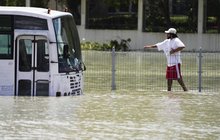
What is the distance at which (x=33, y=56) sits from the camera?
57.9ft

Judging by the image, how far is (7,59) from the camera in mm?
17703

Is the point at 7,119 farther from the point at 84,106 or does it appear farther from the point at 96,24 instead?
the point at 96,24

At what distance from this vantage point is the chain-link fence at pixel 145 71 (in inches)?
836

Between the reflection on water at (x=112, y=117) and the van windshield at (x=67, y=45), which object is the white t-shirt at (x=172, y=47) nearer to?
the reflection on water at (x=112, y=117)

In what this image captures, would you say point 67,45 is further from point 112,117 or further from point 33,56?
point 112,117

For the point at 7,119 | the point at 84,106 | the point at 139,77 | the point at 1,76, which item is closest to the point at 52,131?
the point at 7,119

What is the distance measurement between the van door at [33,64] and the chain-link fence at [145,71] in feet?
11.3

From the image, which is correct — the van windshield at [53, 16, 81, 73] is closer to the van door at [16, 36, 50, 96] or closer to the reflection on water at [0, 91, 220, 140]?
the van door at [16, 36, 50, 96]

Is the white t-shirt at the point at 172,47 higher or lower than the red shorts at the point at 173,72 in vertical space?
higher

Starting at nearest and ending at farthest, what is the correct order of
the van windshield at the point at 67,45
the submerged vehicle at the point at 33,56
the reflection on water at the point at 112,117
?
1. the reflection on water at the point at 112,117
2. the submerged vehicle at the point at 33,56
3. the van windshield at the point at 67,45

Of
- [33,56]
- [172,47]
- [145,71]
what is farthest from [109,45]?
[33,56]

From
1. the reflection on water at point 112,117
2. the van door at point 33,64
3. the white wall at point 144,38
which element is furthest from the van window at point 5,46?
the white wall at point 144,38

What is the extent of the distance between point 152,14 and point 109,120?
124 ft

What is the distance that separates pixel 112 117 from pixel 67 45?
3.98 m
